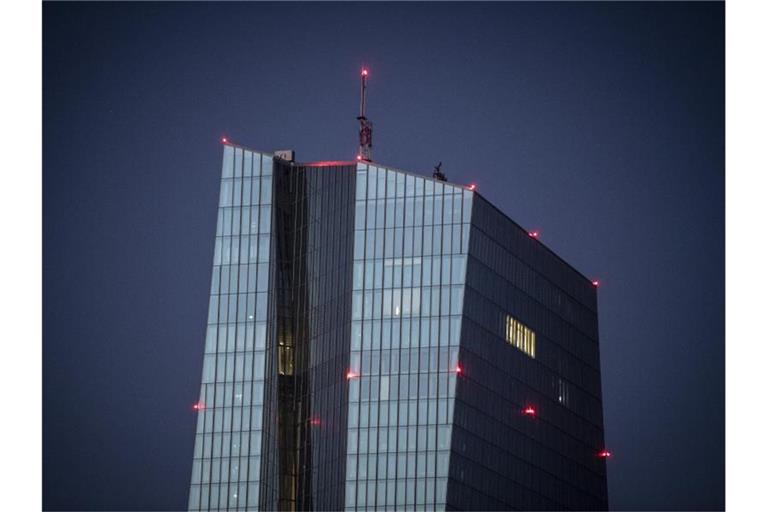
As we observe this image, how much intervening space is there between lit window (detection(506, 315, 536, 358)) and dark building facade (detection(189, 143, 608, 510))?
0.57 metres

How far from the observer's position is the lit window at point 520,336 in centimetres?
16288

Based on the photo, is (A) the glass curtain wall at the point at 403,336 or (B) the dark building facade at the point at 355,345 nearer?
(A) the glass curtain wall at the point at 403,336

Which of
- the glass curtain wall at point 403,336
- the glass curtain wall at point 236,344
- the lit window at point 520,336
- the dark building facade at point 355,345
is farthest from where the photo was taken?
the lit window at point 520,336

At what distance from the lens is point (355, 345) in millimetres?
152125

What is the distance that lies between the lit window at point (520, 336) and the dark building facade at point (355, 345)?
57cm

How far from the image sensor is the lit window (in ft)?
534

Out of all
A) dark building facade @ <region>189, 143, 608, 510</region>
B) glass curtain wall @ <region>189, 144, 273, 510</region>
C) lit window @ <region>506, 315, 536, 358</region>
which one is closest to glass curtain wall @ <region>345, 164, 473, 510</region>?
dark building facade @ <region>189, 143, 608, 510</region>

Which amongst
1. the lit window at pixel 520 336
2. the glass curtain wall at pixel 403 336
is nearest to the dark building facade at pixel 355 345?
the glass curtain wall at pixel 403 336

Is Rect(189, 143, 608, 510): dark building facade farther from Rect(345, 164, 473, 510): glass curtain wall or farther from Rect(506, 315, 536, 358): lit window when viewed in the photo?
Rect(506, 315, 536, 358): lit window

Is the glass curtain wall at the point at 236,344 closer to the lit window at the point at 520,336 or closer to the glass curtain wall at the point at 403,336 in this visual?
the glass curtain wall at the point at 403,336

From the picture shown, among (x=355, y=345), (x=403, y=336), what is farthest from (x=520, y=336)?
(x=355, y=345)

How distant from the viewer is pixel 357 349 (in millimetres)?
151875

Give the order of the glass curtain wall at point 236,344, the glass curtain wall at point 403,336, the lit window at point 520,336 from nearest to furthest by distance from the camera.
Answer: the glass curtain wall at point 403,336
the glass curtain wall at point 236,344
the lit window at point 520,336
